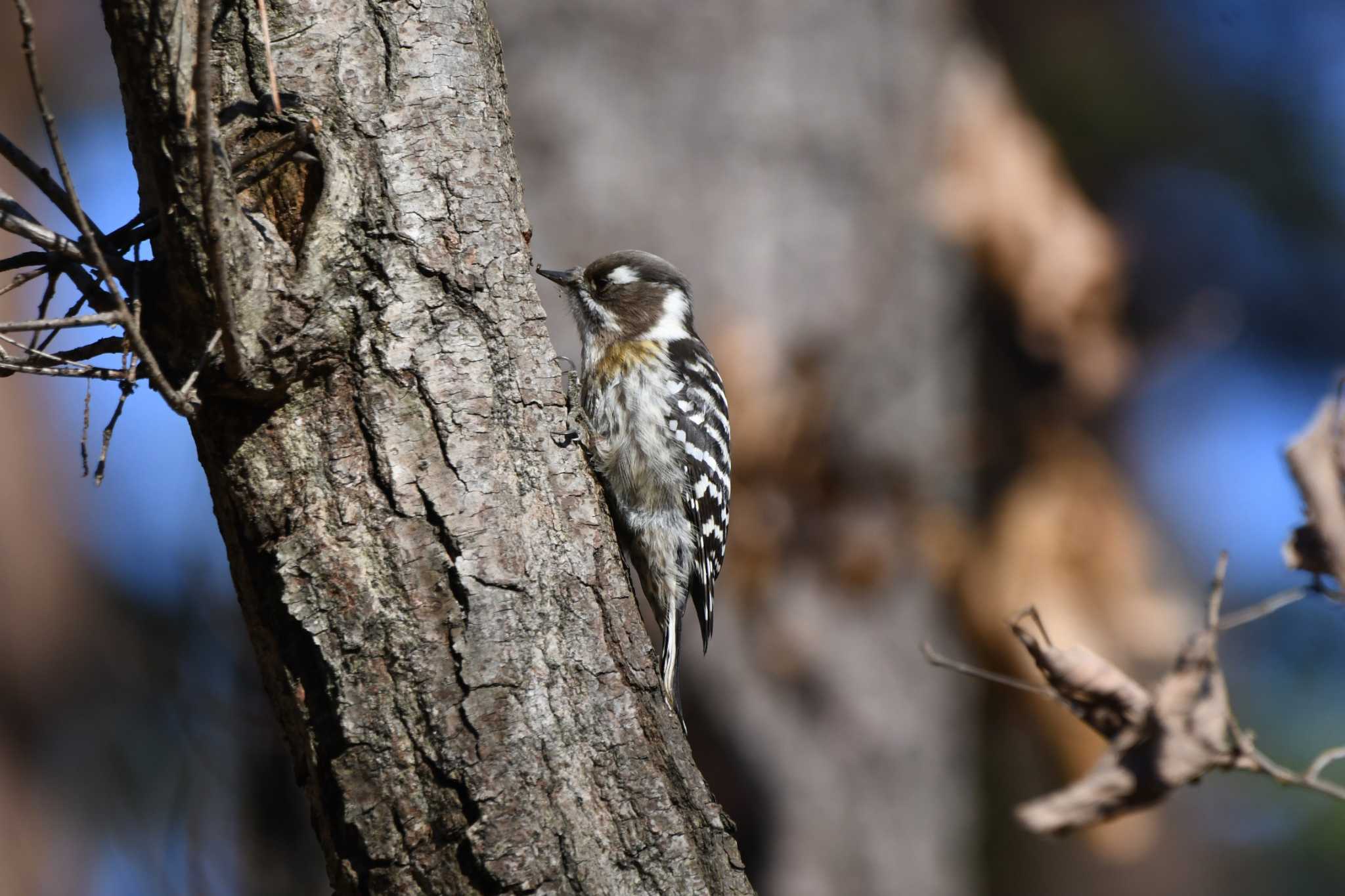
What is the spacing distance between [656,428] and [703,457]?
A: 272 mm

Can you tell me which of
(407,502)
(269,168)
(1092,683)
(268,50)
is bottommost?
(1092,683)

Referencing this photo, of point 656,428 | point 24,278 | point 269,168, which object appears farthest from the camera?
point 656,428

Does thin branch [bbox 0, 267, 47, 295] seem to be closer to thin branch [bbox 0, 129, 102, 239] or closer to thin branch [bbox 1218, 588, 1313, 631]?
thin branch [bbox 0, 129, 102, 239]

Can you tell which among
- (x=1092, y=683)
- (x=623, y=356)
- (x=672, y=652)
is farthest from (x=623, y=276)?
(x=1092, y=683)

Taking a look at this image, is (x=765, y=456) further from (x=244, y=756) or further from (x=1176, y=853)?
(x=1176, y=853)

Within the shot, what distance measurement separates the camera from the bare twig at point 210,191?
192 cm

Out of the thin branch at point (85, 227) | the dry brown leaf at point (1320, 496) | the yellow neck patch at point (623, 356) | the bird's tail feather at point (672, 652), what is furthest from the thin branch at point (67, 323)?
the yellow neck patch at point (623, 356)

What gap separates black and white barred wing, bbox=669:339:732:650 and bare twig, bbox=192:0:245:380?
2.32 meters

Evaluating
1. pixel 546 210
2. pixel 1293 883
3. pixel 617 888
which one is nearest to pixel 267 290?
pixel 617 888

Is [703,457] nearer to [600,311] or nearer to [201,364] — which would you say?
[600,311]

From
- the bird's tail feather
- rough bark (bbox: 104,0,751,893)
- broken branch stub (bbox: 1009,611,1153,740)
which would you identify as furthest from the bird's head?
broken branch stub (bbox: 1009,611,1153,740)

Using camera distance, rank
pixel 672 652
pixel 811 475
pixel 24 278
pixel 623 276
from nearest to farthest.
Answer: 1. pixel 24 278
2. pixel 672 652
3. pixel 623 276
4. pixel 811 475

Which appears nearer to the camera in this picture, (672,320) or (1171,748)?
(1171,748)

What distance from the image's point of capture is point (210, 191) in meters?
2.08
